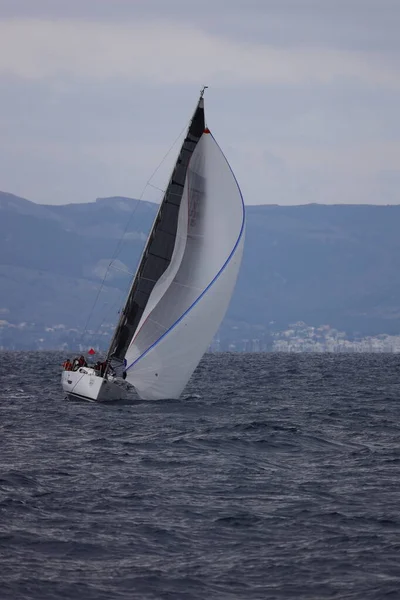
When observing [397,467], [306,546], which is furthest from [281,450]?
[306,546]

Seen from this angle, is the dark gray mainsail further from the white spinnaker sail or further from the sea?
the sea

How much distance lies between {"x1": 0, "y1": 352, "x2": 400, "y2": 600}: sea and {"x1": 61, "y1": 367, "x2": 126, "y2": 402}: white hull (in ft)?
5.94

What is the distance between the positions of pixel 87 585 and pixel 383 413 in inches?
1106

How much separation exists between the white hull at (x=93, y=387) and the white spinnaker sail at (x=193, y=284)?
76 cm

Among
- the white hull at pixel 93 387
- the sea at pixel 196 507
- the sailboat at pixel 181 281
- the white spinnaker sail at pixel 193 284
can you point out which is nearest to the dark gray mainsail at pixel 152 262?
the sailboat at pixel 181 281

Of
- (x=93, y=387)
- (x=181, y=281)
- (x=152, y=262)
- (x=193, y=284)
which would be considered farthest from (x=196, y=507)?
(x=152, y=262)

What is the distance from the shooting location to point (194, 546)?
1845 cm

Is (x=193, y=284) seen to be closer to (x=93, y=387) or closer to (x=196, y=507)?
(x=93, y=387)

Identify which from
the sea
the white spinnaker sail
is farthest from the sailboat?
the sea

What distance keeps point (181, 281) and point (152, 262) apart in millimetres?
1708

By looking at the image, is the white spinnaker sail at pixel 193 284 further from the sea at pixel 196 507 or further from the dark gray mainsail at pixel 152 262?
the sea at pixel 196 507

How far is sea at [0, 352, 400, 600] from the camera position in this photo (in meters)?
16.5

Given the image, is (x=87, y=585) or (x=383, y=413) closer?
(x=87, y=585)

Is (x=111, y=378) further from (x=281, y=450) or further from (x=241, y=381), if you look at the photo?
(x=241, y=381)
